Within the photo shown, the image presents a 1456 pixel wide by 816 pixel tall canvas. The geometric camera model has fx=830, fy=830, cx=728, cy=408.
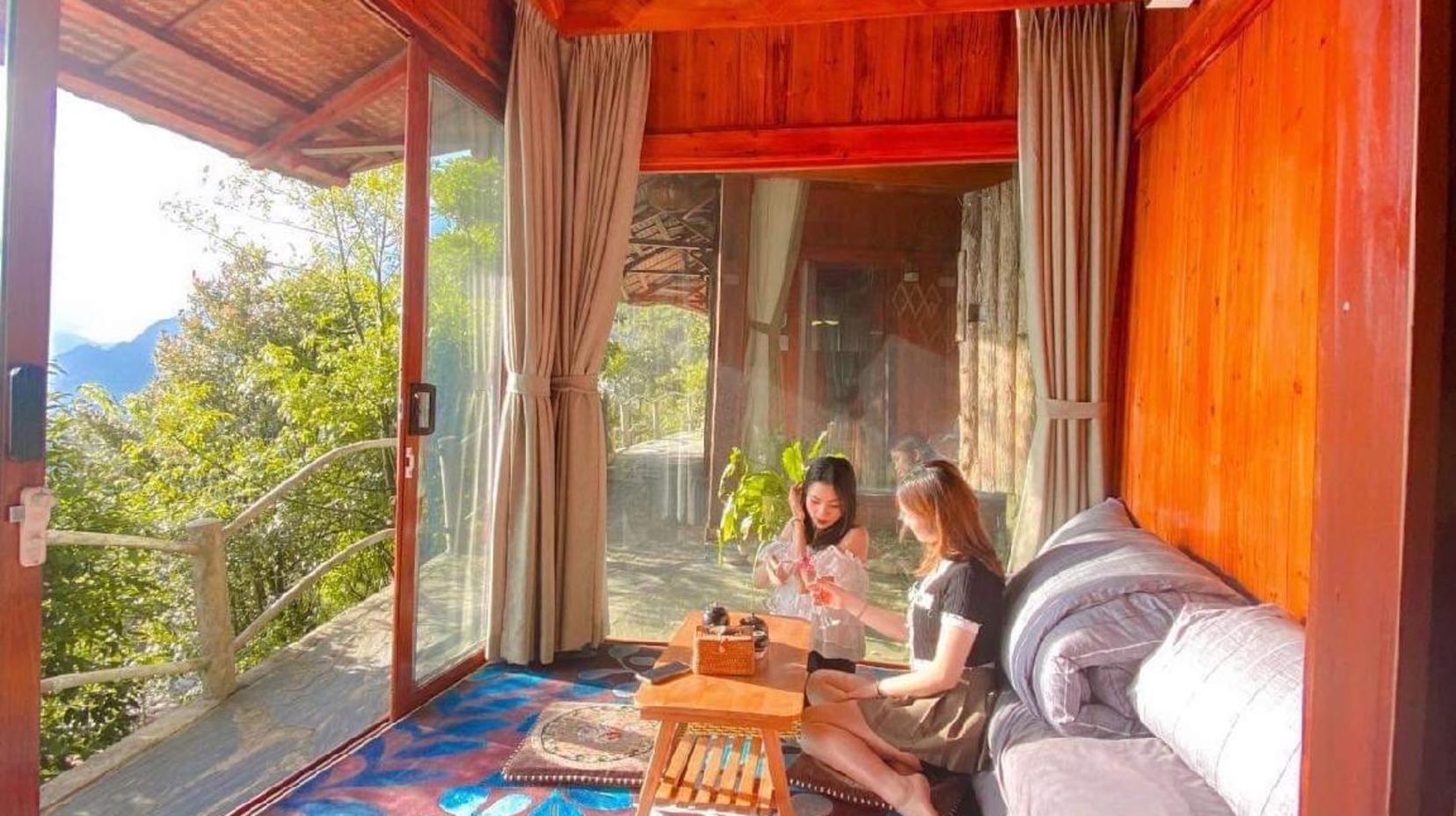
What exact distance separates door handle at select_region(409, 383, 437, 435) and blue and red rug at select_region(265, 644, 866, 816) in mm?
938

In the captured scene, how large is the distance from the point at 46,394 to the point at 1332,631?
73.8 inches

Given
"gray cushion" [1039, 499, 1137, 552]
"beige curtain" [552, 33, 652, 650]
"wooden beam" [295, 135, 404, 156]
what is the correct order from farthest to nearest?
"wooden beam" [295, 135, 404, 156] < "beige curtain" [552, 33, 652, 650] < "gray cushion" [1039, 499, 1137, 552]

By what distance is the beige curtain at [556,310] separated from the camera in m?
3.14

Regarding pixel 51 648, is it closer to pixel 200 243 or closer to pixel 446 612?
pixel 446 612

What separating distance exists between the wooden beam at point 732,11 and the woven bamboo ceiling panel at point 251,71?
76 centimetres

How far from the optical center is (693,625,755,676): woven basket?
6.60 ft

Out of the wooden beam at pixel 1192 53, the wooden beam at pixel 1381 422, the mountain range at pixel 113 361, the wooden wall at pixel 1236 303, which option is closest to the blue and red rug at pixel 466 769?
the wooden wall at pixel 1236 303

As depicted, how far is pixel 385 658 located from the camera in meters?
4.12

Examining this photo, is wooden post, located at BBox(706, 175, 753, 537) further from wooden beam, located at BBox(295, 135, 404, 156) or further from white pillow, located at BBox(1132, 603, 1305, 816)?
white pillow, located at BBox(1132, 603, 1305, 816)

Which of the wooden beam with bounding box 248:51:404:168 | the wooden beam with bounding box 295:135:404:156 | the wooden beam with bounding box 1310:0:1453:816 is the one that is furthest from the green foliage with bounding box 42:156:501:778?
the wooden beam with bounding box 1310:0:1453:816

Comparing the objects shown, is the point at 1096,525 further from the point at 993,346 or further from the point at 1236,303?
the point at 993,346

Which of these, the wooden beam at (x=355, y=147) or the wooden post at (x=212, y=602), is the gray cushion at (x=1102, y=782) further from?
the wooden beam at (x=355, y=147)

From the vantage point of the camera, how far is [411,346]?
269 centimetres

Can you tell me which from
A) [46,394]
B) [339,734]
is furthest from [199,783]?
[46,394]
